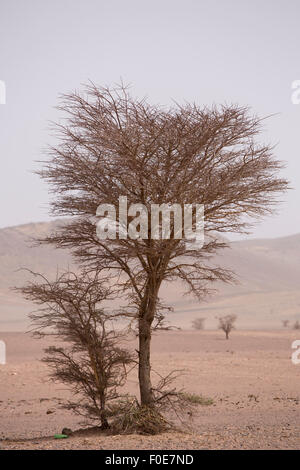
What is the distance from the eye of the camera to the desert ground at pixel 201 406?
10125 millimetres

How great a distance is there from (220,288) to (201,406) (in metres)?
75.5

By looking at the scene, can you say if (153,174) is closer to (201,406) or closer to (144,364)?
(144,364)

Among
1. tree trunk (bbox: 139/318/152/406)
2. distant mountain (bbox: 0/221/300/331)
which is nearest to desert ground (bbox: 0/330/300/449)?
tree trunk (bbox: 139/318/152/406)

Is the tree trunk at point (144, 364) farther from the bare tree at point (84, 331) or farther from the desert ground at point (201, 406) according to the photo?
the desert ground at point (201, 406)

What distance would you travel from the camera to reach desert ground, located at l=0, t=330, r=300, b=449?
1012cm

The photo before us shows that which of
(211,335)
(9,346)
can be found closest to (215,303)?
(211,335)

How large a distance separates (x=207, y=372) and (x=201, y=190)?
13790 mm

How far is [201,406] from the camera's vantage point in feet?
54.1

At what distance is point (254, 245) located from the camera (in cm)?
16238

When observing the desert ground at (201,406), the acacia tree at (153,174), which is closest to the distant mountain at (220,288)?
the desert ground at (201,406)

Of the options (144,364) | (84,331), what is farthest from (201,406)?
(84,331)

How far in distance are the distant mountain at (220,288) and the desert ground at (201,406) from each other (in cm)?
1522
